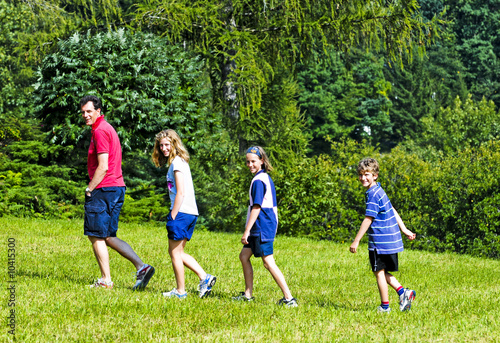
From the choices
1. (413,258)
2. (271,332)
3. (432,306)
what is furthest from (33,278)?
(413,258)

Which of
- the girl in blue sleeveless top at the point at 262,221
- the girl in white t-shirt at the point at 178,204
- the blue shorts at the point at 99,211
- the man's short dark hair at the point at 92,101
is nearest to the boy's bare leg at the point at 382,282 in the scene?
the girl in blue sleeveless top at the point at 262,221

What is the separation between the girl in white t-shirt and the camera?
5613 millimetres

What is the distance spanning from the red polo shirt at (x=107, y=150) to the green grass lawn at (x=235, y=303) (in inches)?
42.8

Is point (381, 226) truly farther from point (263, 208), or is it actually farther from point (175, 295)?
point (175, 295)

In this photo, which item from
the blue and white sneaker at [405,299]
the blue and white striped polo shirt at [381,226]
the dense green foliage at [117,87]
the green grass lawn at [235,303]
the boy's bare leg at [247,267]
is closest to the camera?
the green grass lawn at [235,303]

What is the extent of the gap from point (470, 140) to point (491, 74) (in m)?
18.9

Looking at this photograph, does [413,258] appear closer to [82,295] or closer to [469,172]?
[469,172]

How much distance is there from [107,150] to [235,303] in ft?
6.31

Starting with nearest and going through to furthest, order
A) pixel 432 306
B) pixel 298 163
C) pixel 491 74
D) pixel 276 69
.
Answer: pixel 432 306, pixel 298 163, pixel 276 69, pixel 491 74

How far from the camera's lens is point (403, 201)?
12055 millimetres

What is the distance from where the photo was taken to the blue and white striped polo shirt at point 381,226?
18.4 ft

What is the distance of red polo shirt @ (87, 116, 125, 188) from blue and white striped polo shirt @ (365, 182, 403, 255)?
2426 millimetres

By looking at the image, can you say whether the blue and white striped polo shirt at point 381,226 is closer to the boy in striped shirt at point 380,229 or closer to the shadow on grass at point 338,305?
the boy in striped shirt at point 380,229

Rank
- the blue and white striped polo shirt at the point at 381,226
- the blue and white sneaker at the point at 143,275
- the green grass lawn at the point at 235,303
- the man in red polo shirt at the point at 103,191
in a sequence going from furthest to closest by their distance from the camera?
the blue and white sneaker at the point at 143,275 < the man in red polo shirt at the point at 103,191 < the blue and white striped polo shirt at the point at 381,226 < the green grass lawn at the point at 235,303
